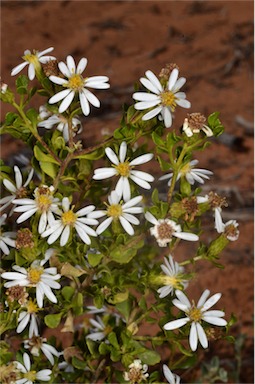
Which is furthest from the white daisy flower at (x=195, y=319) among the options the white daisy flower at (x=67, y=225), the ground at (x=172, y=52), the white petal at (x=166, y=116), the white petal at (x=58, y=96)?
the ground at (x=172, y=52)

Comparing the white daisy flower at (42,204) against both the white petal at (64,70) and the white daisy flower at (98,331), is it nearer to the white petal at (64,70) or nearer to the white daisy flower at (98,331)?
the white petal at (64,70)

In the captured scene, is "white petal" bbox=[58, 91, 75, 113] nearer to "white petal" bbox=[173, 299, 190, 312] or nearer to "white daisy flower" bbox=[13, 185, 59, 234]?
"white daisy flower" bbox=[13, 185, 59, 234]

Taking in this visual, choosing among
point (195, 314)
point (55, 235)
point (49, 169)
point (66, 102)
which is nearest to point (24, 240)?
point (55, 235)

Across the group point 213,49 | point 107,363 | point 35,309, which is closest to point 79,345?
point 107,363

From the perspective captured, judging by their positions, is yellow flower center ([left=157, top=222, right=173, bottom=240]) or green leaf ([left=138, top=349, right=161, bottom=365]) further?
green leaf ([left=138, top=349, right=161, bottom=365])

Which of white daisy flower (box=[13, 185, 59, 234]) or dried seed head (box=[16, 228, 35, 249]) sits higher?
white daisy flower (box=[13, 185, 59, 234])

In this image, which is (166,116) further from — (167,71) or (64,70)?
(64,70)

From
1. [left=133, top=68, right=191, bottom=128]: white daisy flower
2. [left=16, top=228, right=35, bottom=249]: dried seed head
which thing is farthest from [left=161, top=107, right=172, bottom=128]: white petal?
[left=16, top=228, right=35, bottom=249]: dried seed head
